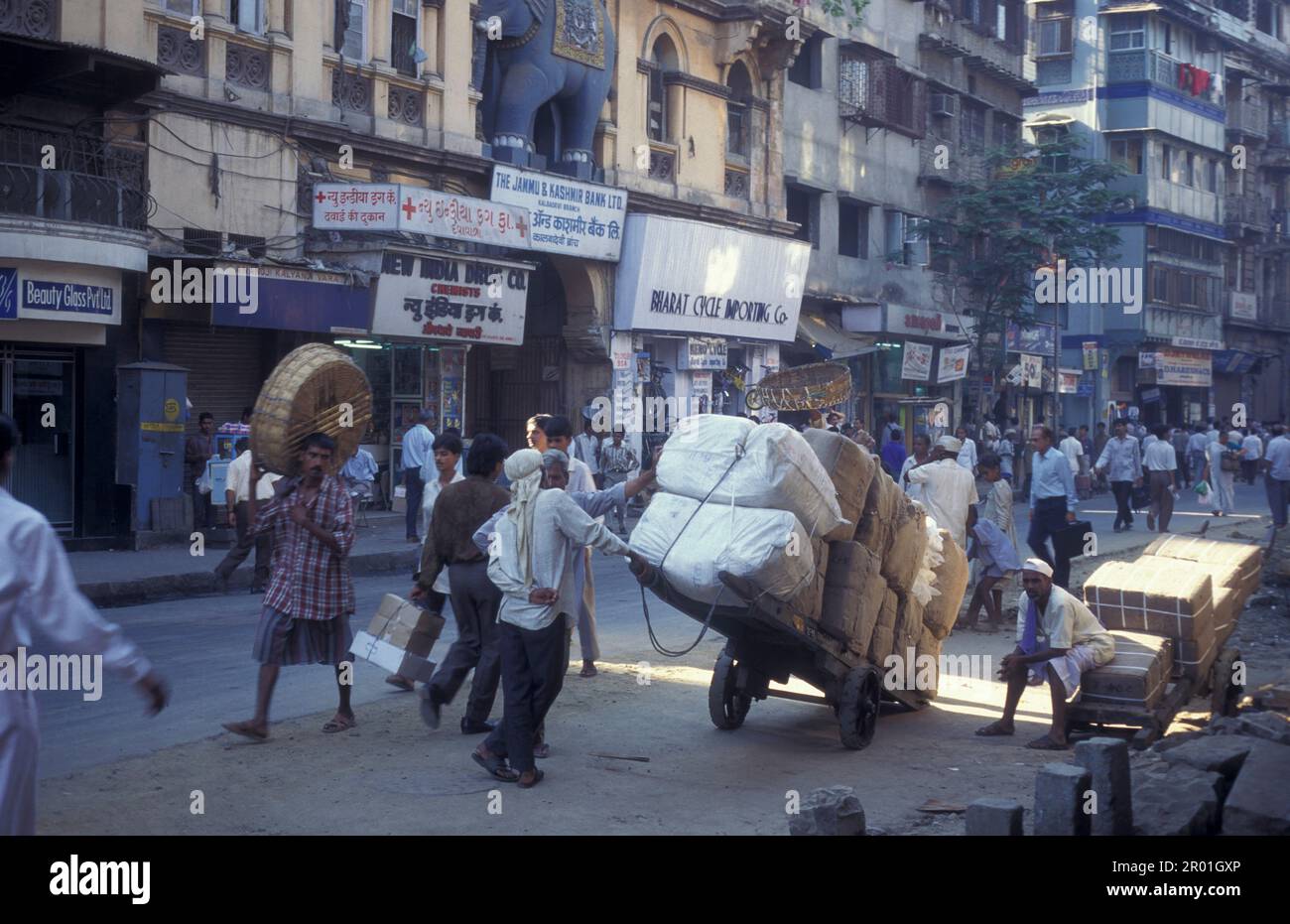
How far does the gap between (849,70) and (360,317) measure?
58.3ft

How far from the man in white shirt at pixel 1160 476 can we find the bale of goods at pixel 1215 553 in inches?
455

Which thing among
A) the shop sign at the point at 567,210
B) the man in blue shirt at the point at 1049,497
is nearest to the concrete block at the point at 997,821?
the man in blue shirt at the point at 1049,497

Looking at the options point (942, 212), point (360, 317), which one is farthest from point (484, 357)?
point (942, 212)

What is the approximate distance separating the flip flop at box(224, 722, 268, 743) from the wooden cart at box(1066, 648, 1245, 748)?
14.9ft

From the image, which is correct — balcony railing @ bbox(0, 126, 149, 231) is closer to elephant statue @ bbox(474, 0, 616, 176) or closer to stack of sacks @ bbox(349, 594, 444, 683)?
elephant statue @ bbox(474, 0, 616, 176)

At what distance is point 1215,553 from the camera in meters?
10.2

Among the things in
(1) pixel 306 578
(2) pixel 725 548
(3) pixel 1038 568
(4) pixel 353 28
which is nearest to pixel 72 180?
(4) pixel 353 28

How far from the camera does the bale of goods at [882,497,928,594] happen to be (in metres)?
8.06

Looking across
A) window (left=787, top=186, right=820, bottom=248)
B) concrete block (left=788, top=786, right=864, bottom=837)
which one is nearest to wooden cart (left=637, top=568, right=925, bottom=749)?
concrete block (left=788, top=786, right=864, bottom=837)

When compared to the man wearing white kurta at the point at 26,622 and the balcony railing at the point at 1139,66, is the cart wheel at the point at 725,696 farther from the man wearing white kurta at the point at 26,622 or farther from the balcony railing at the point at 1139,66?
the balcony railing at the point at 1139,66

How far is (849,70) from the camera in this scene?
32.8 meters

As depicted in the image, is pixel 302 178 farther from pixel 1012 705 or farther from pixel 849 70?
pixel 849 70

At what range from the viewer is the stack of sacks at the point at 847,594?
7578 millimetres
